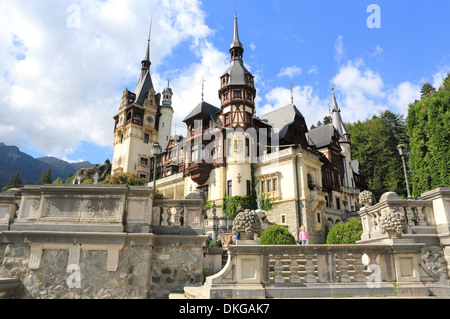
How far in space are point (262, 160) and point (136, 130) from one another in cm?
2973

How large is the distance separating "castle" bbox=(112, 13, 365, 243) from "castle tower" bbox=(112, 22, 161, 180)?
5.36 metres

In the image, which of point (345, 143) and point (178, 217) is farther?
point (345, 143)

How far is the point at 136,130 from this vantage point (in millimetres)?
57156

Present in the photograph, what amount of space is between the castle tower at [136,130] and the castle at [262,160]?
17.6 feet

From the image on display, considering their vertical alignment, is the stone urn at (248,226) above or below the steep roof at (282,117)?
below

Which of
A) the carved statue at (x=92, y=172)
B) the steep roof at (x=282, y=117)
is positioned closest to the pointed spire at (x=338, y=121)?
the steep roof at (x=282, y=117)

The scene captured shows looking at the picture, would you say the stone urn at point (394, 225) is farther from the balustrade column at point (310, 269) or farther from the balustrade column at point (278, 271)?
the balustrade column at point (278, 271)

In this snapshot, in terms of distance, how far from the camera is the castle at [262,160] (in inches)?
1352

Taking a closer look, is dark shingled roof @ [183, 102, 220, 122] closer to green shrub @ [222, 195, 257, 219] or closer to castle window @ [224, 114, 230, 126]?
castle window @ [224, 114, 230, 126]

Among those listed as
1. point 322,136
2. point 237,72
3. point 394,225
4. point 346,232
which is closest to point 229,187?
point 237,72

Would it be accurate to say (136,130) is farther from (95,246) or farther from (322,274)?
(322,274)

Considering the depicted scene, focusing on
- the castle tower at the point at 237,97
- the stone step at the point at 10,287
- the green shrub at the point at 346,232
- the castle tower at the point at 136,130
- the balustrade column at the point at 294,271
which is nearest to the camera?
the balustrade column at the point at 294,271
